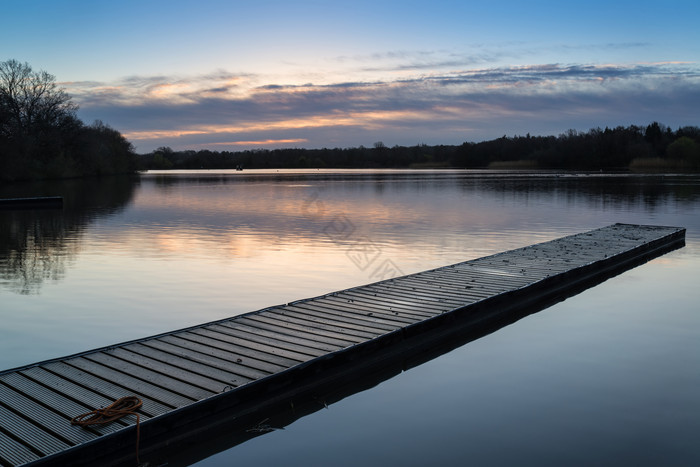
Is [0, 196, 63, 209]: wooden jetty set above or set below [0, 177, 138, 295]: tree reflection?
above

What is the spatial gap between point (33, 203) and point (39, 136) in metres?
26.7

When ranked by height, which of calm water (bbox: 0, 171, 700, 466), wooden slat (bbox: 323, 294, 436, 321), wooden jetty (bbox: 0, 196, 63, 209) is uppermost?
wooden jetty (bbox: 0, 196, 63, 209)

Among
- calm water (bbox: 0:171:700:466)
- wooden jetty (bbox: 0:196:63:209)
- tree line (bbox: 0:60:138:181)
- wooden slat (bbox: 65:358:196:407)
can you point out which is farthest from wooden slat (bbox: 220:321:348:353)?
tree line (bbox: 0:60:138:181)

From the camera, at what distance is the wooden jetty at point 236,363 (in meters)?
3.22

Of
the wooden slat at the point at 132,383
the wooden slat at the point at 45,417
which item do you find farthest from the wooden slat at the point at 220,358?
the wooden slat at the point at 45,417

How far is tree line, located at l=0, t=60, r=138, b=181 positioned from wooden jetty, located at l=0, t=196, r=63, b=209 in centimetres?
1808

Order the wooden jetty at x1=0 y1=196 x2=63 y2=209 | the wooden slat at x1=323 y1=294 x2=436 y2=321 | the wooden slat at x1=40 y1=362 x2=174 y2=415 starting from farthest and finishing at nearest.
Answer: the wooden jetty at x1=0 y1=196 x2=63 y2=209
the wooden slat at x1=323 y1=294 x2=436 y2=321
the wooden slat at x1=40 y1=362 x2=174 y2=415

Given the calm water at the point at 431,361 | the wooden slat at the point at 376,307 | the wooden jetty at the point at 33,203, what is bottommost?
the calm water at the point at 431,361

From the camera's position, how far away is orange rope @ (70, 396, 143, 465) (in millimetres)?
3240

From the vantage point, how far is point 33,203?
20.2 meters

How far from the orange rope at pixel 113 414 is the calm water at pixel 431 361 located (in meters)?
0.51

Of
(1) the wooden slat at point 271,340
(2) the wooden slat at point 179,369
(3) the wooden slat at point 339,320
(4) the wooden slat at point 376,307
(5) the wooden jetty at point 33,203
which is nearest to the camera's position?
(2) the wooden slat at point 179,369

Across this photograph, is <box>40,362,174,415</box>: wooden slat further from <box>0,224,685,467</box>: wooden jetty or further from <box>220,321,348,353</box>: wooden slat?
<box>220,321,348,353</box>: wooden slat

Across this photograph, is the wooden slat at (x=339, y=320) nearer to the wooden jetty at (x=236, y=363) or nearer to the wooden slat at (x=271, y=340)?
the wooden jetty at (x=236, y=363)
